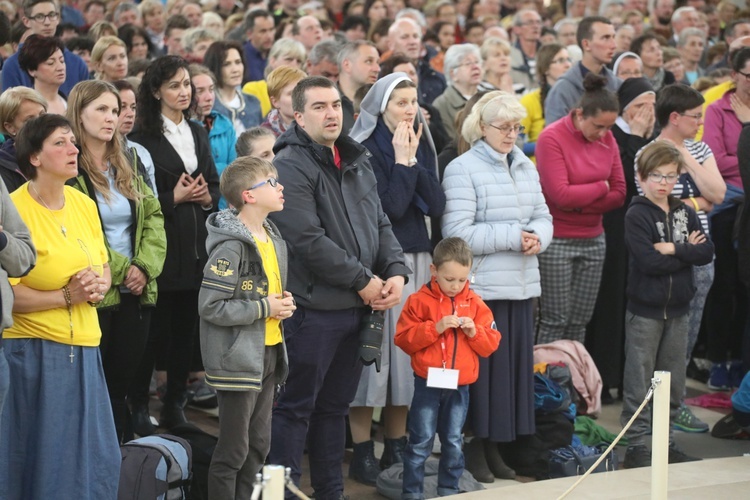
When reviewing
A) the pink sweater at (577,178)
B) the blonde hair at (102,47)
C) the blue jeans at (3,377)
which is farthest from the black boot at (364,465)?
the blonde hair at (102,47)

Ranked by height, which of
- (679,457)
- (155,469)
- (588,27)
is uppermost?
(588,27)

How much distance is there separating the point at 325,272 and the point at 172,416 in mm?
1830

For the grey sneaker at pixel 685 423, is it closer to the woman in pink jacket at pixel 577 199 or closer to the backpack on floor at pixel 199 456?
the woman in pink jacket at pixel 577 199

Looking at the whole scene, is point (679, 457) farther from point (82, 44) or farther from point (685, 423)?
point (82, 44)

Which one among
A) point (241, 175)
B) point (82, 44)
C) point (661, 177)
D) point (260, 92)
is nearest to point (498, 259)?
point (661, 177)

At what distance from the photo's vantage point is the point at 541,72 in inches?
359

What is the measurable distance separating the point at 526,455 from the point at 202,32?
14.7ft

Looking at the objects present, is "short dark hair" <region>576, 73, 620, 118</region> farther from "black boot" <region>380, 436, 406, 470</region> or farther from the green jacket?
the green jacket

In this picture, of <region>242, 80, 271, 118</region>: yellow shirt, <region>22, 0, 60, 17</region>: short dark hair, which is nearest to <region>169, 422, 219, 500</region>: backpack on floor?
<region>242, 80, 271, 118</region>: yellow shirt

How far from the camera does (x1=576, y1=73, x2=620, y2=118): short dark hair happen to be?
22.0ft

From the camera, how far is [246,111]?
7.60 m

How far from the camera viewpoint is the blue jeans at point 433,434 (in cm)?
527

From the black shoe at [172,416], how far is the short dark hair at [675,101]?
3.44 metres

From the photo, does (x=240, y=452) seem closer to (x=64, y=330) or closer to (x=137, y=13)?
(x=64, y=330)
